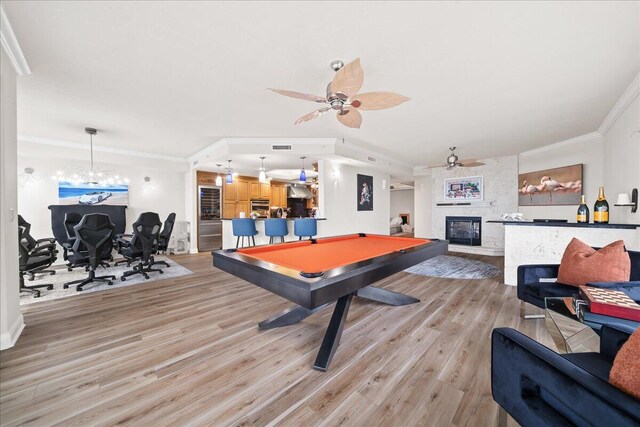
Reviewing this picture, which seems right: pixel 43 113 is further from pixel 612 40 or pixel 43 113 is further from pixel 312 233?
pixel 612 40

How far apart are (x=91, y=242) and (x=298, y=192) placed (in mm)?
6072

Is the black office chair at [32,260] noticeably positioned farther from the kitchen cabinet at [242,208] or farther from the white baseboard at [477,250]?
the white baseboard at [477,250]

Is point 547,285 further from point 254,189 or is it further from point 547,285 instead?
point 254,189

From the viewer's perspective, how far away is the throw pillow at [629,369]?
68 centimetres

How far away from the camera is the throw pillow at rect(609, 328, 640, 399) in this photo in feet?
2.22

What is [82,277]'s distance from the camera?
166 inches

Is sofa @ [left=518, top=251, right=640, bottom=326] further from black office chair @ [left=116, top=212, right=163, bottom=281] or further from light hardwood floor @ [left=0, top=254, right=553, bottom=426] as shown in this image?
black office chair @ [left=116, top=212, right=163, bottom=281]

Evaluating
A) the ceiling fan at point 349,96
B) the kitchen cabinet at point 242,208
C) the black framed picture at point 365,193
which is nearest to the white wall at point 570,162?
the black framed picture at point 365,193

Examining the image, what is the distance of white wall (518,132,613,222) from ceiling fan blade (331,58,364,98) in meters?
4.88

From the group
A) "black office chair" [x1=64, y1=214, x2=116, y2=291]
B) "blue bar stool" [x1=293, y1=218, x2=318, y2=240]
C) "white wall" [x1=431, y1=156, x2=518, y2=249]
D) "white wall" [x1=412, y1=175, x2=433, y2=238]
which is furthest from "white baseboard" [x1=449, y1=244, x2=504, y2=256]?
"black office chair" [x1=64, y1=214, x2=116, y2=291]

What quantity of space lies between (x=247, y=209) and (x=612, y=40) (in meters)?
8.12

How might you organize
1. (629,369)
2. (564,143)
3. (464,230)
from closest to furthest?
(629,369) < (564,143) < (464,230)

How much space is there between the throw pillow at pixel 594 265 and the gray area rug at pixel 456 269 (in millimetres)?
2009

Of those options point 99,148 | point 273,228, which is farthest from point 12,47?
point 99,148
